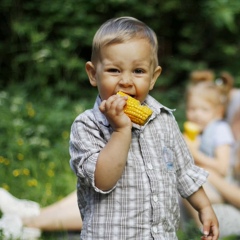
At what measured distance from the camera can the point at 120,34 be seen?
2326mm

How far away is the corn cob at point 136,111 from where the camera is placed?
2.26 m

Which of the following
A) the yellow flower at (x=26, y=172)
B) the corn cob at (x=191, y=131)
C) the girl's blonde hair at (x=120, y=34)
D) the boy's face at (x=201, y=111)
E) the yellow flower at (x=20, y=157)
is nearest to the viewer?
the girl's blonde hair at (x=120, y=34)

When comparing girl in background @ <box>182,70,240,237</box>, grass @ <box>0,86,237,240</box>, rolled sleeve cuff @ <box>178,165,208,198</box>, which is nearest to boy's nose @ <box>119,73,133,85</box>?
rolled sleeve cuff @ <box>178,165,208,198</box>

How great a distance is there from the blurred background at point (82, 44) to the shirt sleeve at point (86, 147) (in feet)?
13.2

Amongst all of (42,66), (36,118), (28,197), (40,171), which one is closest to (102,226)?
(28,197)

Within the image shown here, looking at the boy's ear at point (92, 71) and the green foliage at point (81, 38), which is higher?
the green foliage at point (81, 38)

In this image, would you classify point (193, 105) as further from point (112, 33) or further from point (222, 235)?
point (112, 33)

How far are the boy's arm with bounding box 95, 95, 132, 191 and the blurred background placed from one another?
4165 mm

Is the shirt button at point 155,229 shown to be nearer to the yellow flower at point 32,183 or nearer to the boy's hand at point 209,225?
the boy's hand at point 209,225

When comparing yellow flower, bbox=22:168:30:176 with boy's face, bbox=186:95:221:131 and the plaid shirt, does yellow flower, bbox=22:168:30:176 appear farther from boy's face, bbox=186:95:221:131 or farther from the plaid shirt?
the plaid shirt

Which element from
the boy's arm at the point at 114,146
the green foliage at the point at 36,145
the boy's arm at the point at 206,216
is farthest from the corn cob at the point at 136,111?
the green foliage at the point at 36,145

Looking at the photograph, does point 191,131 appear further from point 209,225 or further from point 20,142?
point 209,225

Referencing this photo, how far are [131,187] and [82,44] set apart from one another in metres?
5.33

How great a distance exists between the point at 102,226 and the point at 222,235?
1604 millimetres
